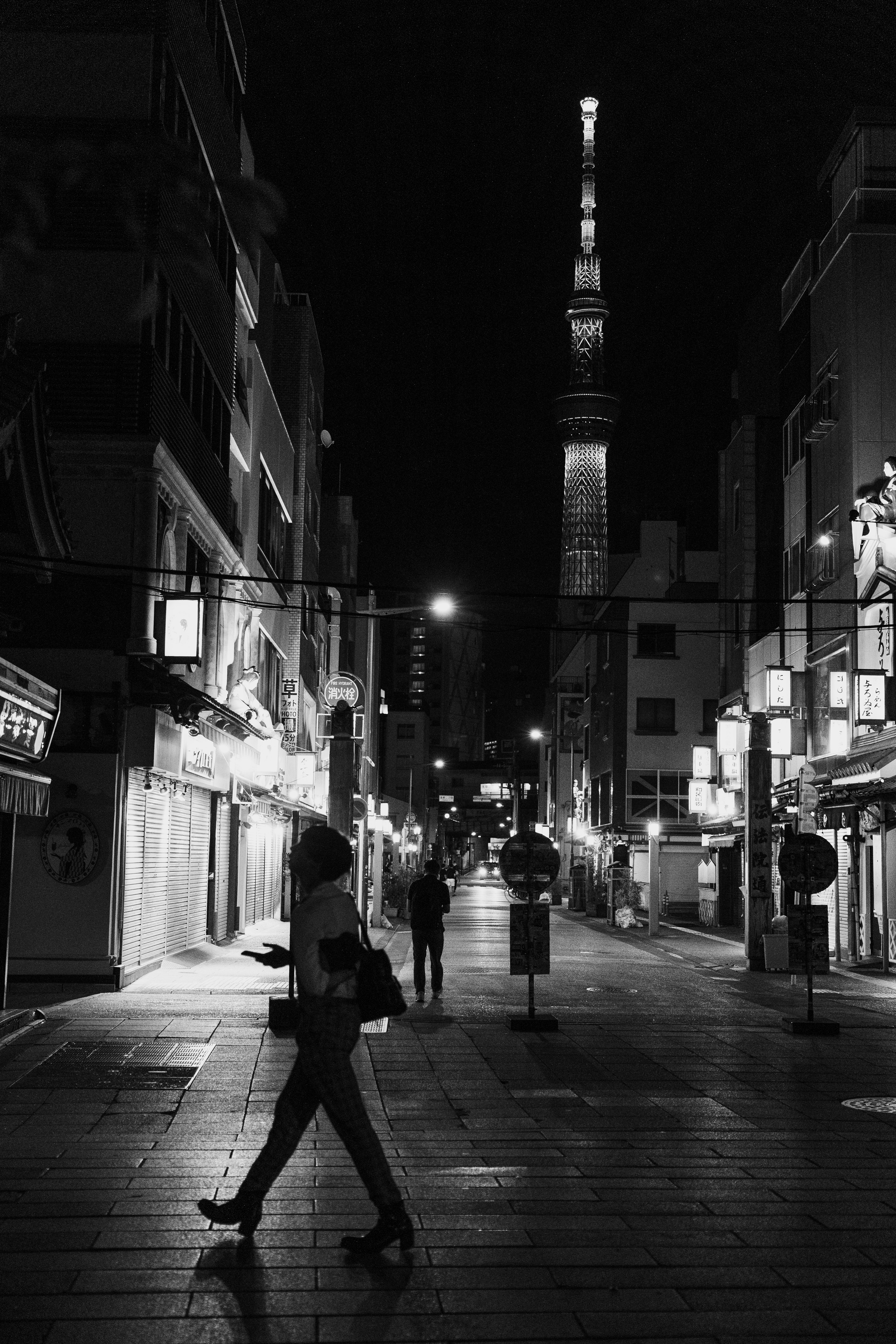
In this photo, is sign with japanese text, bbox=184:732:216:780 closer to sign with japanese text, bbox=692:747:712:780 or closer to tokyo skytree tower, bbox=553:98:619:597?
sign with japanese text, bbox=692:747:712:780

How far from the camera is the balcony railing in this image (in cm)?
3359

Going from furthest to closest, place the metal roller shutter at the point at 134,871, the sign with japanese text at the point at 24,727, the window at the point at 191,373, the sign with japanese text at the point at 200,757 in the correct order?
1. the sign with japanese text at the point at 200,757
2. the window at the point at 191,373
3. the metal roller shutter at the point at 134,871
4. the sign with japanese text at the point at 24,727

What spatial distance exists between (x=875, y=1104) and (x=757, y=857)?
16.4m

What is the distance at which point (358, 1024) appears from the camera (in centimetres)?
796

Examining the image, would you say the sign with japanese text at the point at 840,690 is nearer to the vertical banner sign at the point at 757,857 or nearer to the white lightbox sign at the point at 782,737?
the vertical banner sign at the point at 757,857

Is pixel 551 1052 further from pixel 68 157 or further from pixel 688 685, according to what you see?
pixel 688 685

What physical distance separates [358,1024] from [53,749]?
14.6m

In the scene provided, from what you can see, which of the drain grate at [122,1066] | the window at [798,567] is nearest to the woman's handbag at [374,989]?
the drain grate at [122,1066]

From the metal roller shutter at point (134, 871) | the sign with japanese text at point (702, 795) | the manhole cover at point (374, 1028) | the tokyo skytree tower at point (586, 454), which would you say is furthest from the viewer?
the tokyo skytree tower at point (586, 454)

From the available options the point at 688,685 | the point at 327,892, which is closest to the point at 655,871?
the point at 688,685

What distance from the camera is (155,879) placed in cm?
2475

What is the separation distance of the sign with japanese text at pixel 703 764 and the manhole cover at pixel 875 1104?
1480 inches

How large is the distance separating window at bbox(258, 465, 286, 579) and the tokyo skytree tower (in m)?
125

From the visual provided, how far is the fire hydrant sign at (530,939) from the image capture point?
18641 millimetres
